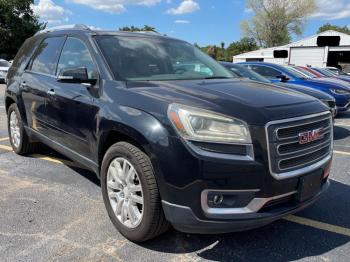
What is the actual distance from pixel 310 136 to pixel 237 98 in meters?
0.66

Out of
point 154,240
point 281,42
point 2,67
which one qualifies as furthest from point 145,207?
point 281,42

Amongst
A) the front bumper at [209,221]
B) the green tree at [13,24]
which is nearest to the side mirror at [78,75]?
the front bumper at [209,221]

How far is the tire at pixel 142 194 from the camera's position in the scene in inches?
119

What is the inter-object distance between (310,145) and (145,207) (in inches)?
55.2

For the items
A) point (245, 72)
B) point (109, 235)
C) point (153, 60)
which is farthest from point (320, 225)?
point (245, 72)

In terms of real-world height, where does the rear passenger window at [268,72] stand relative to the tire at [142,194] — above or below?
above

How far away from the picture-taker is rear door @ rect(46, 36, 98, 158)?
379 centimetres

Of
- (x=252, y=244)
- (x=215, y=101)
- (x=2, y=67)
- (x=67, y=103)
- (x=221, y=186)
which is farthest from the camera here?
(x=2, y=67)

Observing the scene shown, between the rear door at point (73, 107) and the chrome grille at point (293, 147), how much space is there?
1645mm

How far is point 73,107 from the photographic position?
13.1 ft

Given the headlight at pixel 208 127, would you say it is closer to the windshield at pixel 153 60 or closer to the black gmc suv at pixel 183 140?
the black gmc suv at pixel 183 140

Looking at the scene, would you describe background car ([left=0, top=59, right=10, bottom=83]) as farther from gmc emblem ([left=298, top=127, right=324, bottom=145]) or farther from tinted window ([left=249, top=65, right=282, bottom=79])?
gmc emblem ([left=298, top=127, right=324, bottom=145])

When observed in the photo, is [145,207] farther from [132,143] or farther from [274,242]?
[274,242]

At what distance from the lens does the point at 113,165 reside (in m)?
3.45
